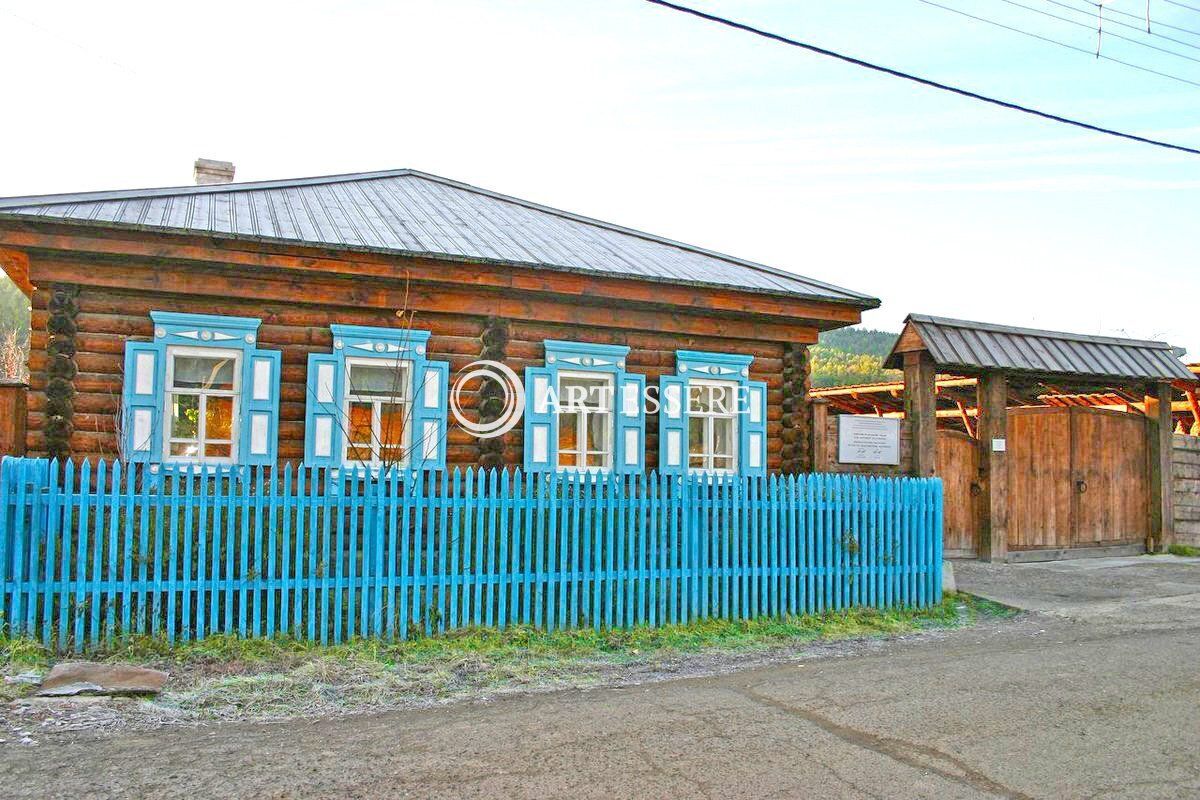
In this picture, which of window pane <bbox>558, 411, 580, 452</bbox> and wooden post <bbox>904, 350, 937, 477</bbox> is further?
wooden post <bbox>904, 350, 937, 477</bbox>

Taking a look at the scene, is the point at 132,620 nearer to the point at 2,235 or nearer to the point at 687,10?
the point at 2,235

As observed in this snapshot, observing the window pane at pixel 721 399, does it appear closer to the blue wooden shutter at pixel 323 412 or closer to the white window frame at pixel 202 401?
the blue wooden shutter at pixel 323 412

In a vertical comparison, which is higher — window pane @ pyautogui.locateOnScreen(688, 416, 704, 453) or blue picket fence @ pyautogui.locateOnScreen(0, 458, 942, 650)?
window pane @ pyautogui.locateOnScreen(688, 416, 704, 453)

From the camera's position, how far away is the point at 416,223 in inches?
465

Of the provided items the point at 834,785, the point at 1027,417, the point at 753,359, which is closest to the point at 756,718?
the point at 834,785

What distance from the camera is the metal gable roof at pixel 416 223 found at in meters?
9.88

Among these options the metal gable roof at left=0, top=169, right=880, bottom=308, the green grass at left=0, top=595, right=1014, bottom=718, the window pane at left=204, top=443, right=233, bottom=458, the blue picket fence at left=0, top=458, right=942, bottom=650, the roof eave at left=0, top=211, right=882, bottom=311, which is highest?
the metal gable roof at left=0, top=169, right=880, bottom=308

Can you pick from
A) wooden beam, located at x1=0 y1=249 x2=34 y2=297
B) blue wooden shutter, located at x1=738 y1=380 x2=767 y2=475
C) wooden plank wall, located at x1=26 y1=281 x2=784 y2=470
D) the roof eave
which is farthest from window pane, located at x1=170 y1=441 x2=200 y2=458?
blue wooden shutter, located at x1=738 y1=380 x2=767 y2=475

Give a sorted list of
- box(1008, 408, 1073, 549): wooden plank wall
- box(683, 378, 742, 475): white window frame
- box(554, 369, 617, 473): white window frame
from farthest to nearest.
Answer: box(1008, 408, 1073, 549): wooden plank wall, box(683, 378, 742, 475): white window frame, box(554, 369, 617, 473): white window frame

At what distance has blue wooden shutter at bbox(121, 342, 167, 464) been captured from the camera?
9555 mm

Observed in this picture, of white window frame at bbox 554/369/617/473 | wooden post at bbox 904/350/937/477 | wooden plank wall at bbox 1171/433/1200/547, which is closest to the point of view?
white window frame at bbox 554/369/617/473

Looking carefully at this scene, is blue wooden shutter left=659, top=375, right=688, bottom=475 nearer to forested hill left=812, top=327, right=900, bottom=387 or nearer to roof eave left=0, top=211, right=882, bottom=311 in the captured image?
roof eave left=0, top=211, right=882, bottom=311

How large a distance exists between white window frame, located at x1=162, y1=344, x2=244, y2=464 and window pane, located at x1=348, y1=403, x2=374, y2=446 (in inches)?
47.7

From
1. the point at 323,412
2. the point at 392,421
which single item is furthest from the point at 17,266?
the point at 392,421
